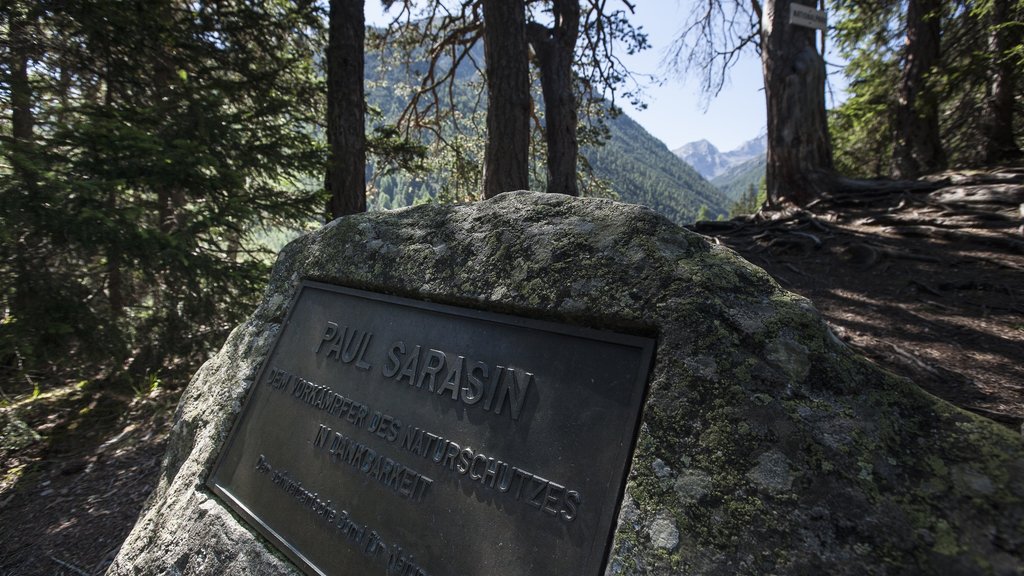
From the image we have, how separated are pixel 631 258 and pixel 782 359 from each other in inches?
20.9

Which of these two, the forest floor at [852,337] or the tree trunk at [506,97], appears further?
the tree trunk at [506,97]

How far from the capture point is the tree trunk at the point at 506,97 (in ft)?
20.6

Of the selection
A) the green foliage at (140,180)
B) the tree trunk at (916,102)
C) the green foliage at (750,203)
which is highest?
the green foliage at (750,203)

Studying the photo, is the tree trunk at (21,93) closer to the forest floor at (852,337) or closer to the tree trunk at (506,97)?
the forest floor at (852,337)

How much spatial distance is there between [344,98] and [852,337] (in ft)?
19.3

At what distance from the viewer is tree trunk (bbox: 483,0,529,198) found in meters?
6.29

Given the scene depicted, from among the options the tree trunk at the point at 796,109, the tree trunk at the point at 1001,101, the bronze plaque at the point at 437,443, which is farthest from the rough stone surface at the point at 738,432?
the tree trunk at the point at 1001,101

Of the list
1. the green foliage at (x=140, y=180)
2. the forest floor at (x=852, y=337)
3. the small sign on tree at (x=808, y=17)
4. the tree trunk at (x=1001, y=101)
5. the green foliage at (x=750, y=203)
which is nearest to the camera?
the forest floor at (x=852, y=337)

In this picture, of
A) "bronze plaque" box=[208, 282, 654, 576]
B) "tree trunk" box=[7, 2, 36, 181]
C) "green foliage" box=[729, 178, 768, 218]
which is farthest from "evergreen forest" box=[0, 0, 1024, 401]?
"green foliage" box=[729, 178, 768, 218]

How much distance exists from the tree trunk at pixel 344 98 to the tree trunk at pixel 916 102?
8184 mm

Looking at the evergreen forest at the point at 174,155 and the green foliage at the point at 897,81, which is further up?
the green foliage at the point at 897,81

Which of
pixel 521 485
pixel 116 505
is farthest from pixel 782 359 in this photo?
pixel 116 505

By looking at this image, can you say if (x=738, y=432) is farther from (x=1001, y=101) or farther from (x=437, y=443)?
(x=1001, y=101)

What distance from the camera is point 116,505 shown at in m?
3.54
